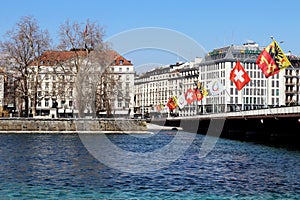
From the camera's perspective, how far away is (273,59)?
5878 centimetres

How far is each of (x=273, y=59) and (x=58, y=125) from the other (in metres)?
38.7

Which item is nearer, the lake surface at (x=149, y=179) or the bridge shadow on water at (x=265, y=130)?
the lake surface at (x=149, y=179)

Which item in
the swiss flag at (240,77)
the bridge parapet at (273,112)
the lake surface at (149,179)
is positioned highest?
the swiss flag at (240,77)

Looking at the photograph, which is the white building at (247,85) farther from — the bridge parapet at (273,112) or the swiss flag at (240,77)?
the swiss flag at (240,77)

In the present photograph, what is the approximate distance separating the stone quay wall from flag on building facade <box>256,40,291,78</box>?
34.1m

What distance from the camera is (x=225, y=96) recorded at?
173 metres

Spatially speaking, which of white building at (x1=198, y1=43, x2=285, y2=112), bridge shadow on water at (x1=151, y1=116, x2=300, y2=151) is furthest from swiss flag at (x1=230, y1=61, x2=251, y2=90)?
white building at (x1=198, y1=43, x2=285, y2=112)

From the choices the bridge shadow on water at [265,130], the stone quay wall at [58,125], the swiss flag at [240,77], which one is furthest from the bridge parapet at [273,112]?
the stone quay wall at [58,125]

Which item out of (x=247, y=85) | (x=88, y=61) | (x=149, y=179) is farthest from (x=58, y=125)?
(x=247, y=85)

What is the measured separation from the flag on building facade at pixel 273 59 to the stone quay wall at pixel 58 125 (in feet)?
112

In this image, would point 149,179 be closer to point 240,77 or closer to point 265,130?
point 240,77

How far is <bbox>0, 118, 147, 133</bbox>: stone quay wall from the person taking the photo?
83188 mm

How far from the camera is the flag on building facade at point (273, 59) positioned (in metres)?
57.8

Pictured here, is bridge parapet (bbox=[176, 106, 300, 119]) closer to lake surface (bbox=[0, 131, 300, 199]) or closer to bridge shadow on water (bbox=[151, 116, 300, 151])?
bridge shadow on water (bbox=[151, 116, 300, 151])
